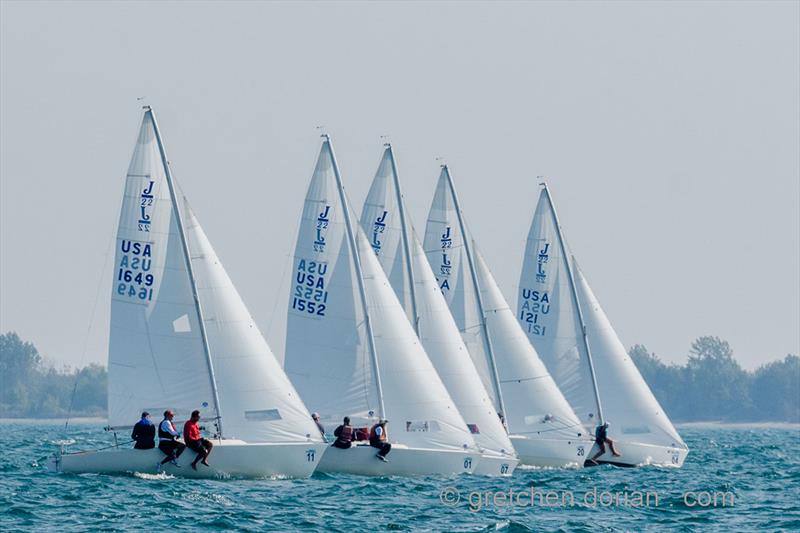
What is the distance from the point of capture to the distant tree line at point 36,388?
17800cm

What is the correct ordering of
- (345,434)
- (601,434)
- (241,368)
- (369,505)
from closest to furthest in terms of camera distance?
(369,505)
(241,368)
(345,434)
(601,434)

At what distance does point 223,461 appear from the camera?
3375cm

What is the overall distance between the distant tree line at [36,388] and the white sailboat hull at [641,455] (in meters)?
132

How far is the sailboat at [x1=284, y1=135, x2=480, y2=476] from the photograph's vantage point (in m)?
38.0

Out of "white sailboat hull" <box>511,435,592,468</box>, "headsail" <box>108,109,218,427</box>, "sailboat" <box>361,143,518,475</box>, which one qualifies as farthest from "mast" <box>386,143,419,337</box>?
"headsail" <box>108,109,218,427</box>

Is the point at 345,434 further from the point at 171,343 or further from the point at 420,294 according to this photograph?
the point at 420,294

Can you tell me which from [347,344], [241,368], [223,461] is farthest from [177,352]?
[347,344]

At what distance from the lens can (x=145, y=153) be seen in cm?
3538

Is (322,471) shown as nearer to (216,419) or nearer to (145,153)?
(216,419)

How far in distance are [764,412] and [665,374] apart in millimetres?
10831

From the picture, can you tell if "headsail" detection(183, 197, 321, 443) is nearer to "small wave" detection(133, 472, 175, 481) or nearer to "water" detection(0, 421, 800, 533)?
"water" detection(0, 421, 800, 533)

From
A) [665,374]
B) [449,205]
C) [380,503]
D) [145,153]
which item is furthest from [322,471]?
[665,374]

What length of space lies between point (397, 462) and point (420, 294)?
272 inches

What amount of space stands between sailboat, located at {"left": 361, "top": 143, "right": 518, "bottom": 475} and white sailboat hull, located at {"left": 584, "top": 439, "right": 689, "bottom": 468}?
5.03 m
